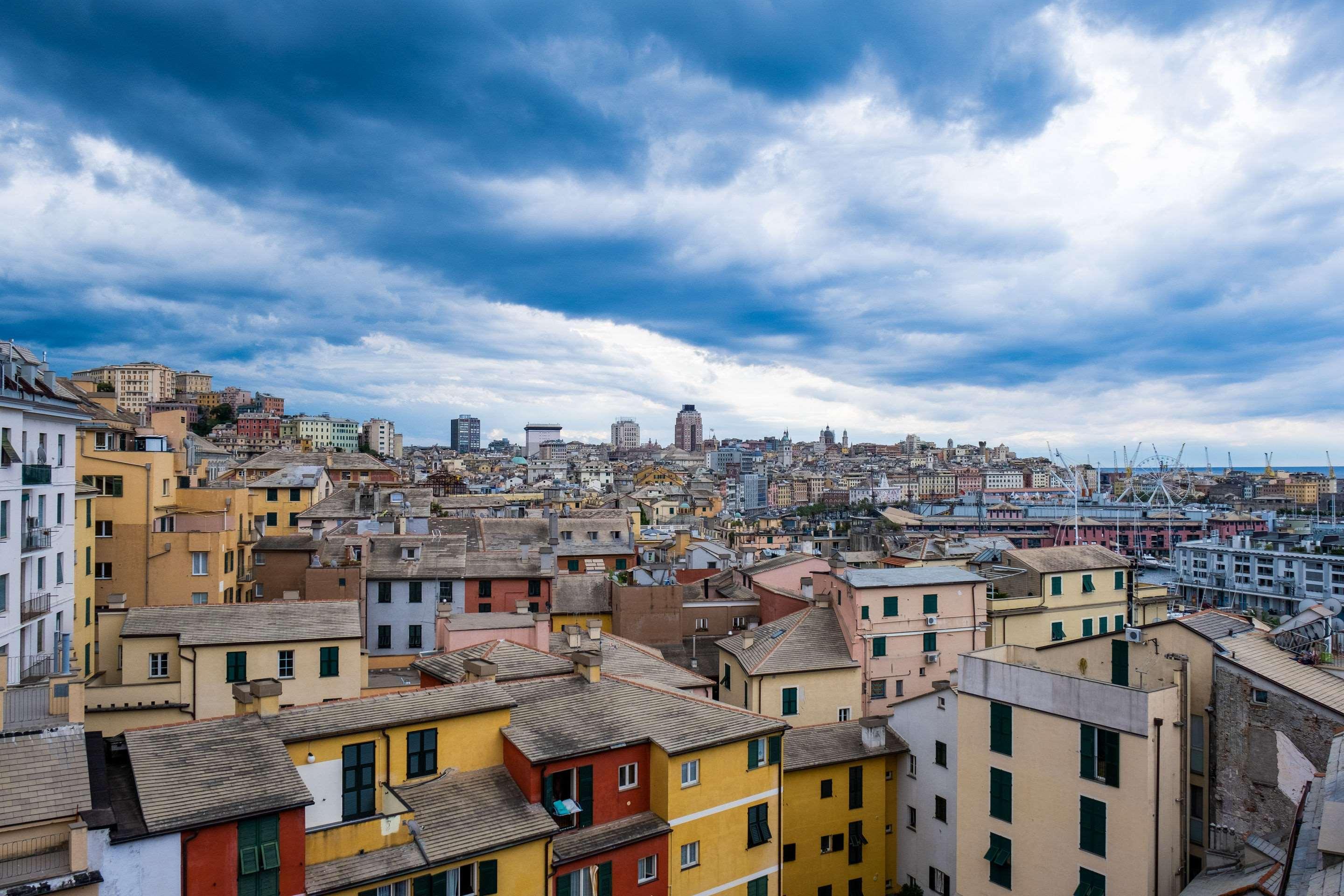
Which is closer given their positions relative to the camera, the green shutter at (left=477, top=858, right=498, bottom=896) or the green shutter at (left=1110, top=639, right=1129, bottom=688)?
the green shutter at (left=477, top=858, right=498, bottom=896)

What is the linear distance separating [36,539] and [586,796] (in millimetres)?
20394

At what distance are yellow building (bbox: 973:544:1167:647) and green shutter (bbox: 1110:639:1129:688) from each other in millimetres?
15198

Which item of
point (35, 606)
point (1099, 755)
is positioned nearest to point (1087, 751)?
point (1099, 755)

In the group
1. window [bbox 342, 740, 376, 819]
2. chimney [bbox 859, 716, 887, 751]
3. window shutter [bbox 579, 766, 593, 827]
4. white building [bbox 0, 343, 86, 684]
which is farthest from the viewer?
chimney [bbox 859, 716, 887, 751]

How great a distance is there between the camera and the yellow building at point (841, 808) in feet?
90.4

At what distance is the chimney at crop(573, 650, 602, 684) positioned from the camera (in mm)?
23078

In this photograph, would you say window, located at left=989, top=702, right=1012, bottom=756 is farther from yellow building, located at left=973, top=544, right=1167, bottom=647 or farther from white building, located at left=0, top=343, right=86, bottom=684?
white building, located at left=0, top=343, right=86, bottom=684

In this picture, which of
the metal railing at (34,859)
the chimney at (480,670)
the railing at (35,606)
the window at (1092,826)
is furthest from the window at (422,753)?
the window at (1092,826)

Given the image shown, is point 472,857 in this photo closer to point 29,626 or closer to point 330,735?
point 330,735

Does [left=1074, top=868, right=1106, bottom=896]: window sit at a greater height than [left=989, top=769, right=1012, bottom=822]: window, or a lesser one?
lesser

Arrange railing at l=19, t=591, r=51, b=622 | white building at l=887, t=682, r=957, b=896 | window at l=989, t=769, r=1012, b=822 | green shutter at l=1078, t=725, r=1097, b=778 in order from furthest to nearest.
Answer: white building at l=887, t=682, r=957, b=896
railing at l=19, t=591, r=51, b=622
window at l=989, t=769, r=1012, b=822
green shutter at l=1078, t=725, r=1097, b=778

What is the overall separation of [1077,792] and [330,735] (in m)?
19.5

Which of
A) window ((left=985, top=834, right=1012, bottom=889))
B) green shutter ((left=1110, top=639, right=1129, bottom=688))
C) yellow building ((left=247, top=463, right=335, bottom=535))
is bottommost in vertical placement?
window ((left=985, top=834, right=1012, bottom=889))

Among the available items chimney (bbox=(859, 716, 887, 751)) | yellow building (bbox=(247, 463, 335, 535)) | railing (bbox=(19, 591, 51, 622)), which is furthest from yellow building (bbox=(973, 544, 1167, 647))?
yellow building (bbox=(247, 463, 335, 535))
